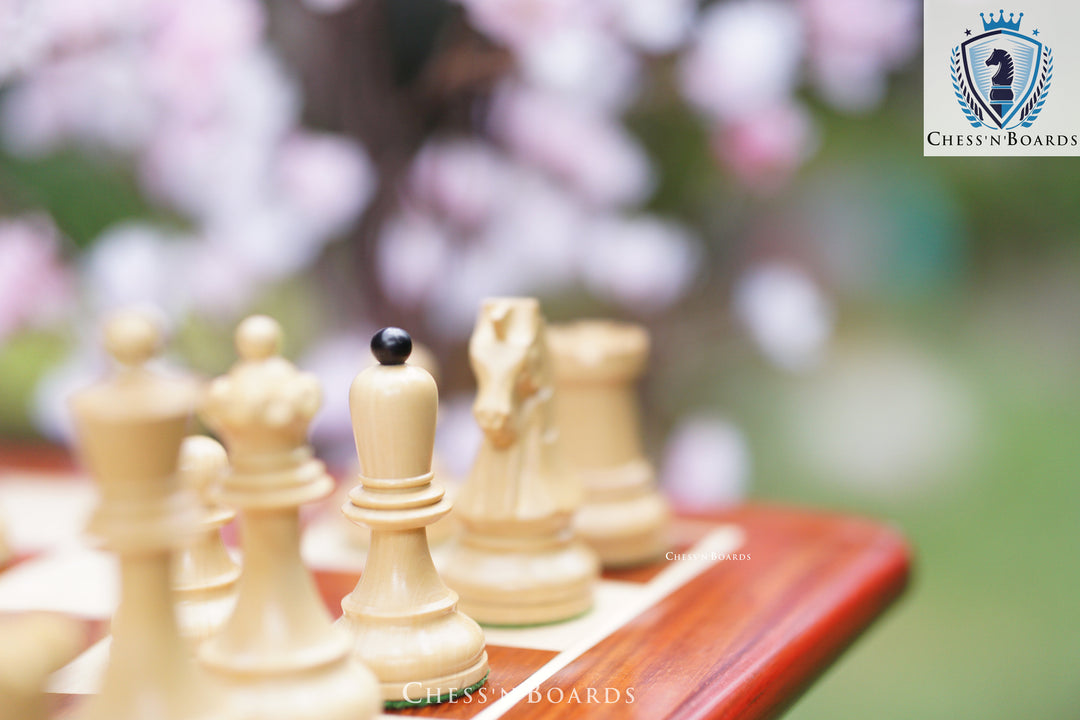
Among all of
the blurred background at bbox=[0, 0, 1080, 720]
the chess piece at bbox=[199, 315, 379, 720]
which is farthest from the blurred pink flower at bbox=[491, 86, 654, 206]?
the chess piece at bbox=[199, 315, 379, 720]

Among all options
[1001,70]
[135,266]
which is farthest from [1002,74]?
[135,266]

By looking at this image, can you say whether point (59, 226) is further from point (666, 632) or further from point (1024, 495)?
point (1024, 495)

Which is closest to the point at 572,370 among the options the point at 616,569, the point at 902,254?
the point at 616,569

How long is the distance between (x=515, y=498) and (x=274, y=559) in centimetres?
30

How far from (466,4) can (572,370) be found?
859mm

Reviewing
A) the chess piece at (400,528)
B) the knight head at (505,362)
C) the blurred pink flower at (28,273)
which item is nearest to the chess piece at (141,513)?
the chess piece at (400,528)

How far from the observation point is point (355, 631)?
0.67m

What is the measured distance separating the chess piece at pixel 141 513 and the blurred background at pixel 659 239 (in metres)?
1.20

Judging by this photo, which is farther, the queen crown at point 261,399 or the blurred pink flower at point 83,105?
the blurred pink flower at point 83,105

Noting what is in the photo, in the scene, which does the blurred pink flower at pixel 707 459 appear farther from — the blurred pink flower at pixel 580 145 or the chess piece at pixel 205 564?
the chess piece at pixel 205 564

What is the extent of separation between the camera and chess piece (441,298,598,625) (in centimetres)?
82

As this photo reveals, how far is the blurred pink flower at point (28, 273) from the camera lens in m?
1.79

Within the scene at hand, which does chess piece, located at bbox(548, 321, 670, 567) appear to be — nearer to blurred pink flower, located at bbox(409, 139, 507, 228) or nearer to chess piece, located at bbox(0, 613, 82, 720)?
chess piece, located at bbox(0, 613, 82, 720)

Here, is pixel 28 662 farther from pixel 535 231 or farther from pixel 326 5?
pixel 535 231
